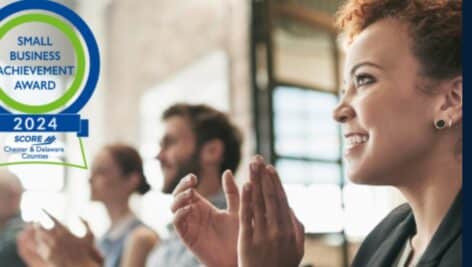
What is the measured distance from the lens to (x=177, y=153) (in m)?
0.85

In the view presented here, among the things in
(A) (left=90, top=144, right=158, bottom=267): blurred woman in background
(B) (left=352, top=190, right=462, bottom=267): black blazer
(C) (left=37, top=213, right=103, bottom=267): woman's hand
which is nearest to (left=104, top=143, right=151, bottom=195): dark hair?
(A) (left=90, top=144, right=158, bottom=267): blurred woman in background

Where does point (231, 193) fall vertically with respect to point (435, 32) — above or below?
below

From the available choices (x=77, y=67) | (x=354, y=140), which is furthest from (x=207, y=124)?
(x=354, y=140)

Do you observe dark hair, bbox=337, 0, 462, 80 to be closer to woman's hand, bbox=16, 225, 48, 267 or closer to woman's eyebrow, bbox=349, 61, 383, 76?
woman's eyebrow, bbox=349, 61, 383, 76

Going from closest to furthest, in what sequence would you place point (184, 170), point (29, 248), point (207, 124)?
point (29, 248), point (184, 170), point (207, 124)

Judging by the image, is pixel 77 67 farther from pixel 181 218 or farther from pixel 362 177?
pixel 362 177

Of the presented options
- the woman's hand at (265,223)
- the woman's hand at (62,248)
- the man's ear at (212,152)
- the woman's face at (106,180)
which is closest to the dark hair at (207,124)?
the man's ear at (212,152)

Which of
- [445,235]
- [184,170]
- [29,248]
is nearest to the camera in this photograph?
[445,235]

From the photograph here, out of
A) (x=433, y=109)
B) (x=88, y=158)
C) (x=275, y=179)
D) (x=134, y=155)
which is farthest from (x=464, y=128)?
(x=134, y=155)

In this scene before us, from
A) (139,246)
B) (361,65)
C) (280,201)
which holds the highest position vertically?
(361,65)

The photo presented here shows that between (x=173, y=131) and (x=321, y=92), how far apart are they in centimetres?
31

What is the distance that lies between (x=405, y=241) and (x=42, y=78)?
0.36m

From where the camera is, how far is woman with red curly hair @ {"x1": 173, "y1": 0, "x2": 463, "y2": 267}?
0.47 m

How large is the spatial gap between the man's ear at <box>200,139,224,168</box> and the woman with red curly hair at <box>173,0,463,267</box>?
0.31 metres
